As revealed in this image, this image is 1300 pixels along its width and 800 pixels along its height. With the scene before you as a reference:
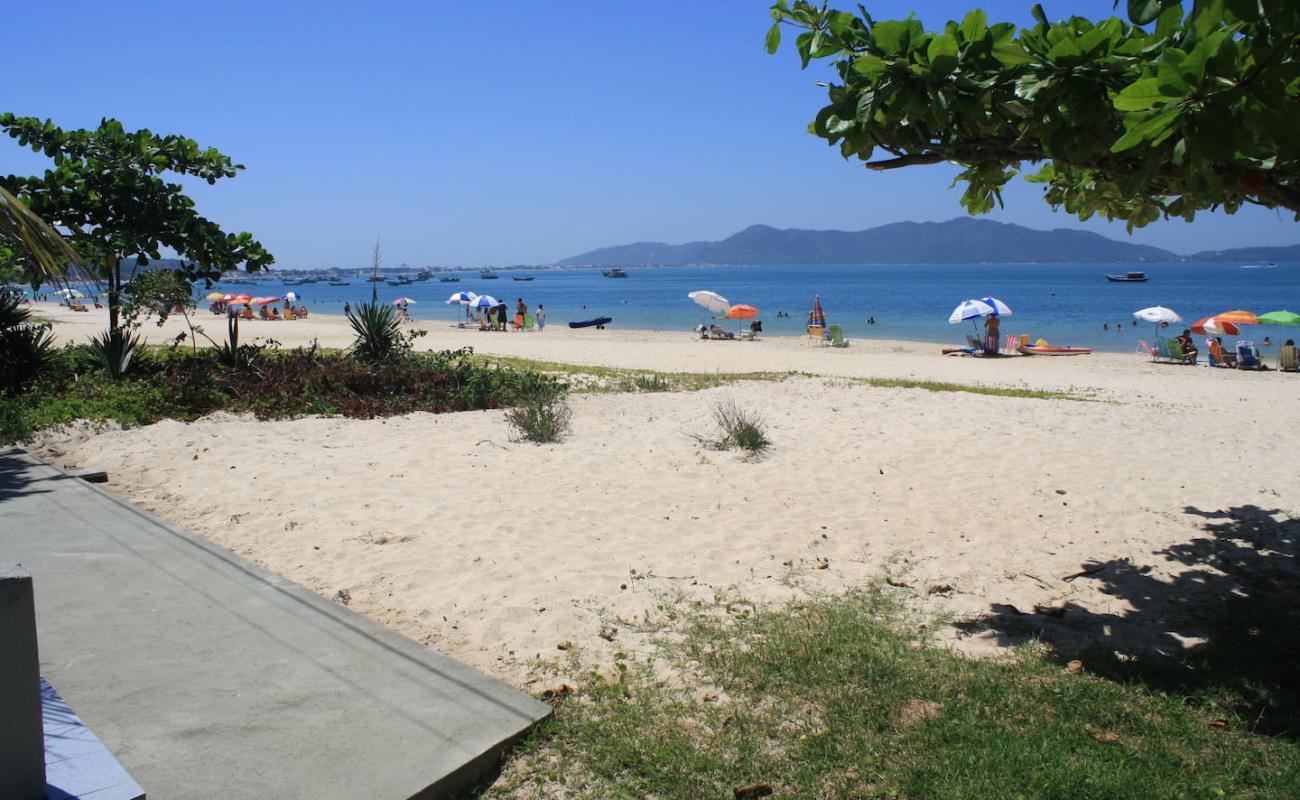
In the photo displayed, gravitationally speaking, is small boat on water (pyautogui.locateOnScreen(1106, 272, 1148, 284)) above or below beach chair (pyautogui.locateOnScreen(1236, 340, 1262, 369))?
above

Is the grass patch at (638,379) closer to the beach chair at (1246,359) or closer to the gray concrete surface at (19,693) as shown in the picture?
the gray concrete surface at (19,693)

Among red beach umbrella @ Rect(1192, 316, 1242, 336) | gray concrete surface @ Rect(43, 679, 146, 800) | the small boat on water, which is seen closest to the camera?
gray concrete surface @ Rect(43, 679, 146, 800)

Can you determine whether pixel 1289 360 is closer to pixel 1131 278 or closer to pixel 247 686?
pixel 247 686

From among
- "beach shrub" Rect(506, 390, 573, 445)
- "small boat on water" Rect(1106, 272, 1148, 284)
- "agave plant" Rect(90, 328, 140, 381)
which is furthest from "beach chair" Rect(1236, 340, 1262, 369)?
"small boat on water" Rect(1106, 272, 1148, 284)

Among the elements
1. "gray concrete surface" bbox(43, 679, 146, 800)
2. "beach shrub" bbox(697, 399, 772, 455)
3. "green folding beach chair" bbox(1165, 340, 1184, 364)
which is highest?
"green folding beach chair" bbox(1165, 340, 1184, 364)

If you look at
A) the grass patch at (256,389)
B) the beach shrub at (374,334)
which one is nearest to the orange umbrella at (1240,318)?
the grass patch at (256,389)

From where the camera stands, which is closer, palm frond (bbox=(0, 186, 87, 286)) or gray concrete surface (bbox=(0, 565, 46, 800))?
gray concrete surface (bbox=(0, 565, 46, 800))

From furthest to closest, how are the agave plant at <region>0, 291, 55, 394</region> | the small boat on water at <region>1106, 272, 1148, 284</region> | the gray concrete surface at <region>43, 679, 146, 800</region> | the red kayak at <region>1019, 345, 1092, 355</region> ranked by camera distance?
the small boat on water at <region>1106, 272, 1148, 284</region>, the red kayak at <region>1019, 345, 1092, 355</region>, the agave plant at <region>0, 291, 55, 394</region>, the gray concrete surface at <region>43, 679, 146, 800</region>

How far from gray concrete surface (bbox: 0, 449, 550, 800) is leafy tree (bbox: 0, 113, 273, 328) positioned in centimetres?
831

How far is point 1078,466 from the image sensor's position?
789 cm

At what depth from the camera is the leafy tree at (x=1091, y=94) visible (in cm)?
296

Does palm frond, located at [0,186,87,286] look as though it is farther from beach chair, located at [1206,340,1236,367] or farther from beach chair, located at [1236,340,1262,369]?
beach chair, located at [1206,340,1236,367]

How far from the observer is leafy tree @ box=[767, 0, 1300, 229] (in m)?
2.96

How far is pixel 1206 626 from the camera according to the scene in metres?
4.48
